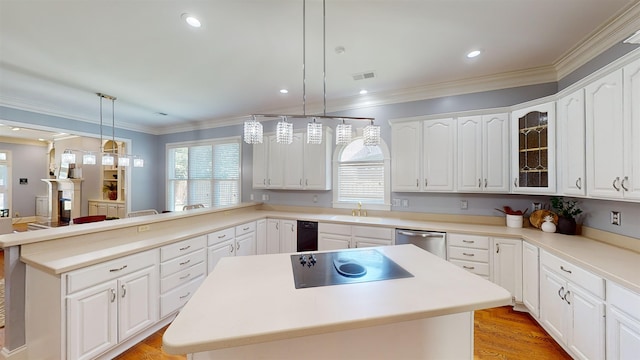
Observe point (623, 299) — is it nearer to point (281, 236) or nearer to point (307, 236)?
point (307, 236)

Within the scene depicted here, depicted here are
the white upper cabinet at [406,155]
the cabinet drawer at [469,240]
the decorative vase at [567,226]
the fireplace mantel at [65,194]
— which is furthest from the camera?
the fireplace mantel at [65,194]

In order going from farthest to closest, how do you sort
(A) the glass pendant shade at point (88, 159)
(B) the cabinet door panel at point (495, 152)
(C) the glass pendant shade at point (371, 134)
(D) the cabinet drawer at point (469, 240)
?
(A) the glass pendant shade at point (88, 159)
(B) the cabinet door panel at point (495, 152)
(D) the cabinet drawer at point (469, 240)
(C) the glass pendant shade at point (371, 134)

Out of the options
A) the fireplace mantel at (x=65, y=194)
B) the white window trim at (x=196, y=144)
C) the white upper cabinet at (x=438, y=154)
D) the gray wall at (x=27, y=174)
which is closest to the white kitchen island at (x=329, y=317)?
the white upper cabinet at (x=438, y=154)

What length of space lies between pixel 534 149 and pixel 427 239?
153cm

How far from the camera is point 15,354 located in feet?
5.93

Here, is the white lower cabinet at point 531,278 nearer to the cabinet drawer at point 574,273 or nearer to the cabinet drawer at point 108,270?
the cabinet drawer at point 574,273

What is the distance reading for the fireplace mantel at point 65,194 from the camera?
6.35 metres

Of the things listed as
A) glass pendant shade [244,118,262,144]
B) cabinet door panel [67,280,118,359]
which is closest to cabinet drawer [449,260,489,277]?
glass pendant shade [244,118,262,144]

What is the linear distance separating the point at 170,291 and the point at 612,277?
3.49 meters

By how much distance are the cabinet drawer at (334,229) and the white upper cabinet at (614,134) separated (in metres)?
2.41

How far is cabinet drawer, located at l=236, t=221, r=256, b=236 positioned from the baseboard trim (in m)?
1.95

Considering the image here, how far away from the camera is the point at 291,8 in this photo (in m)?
1.84

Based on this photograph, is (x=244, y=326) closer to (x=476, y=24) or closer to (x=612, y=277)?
(x=612, y=277)

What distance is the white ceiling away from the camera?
184 centimetres
